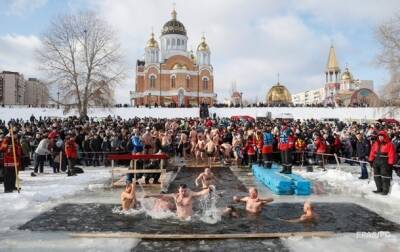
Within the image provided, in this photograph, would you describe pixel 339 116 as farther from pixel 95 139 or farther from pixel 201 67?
pixel 95 139

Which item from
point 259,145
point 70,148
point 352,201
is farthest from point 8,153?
point 259,145

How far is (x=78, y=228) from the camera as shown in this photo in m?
8.53

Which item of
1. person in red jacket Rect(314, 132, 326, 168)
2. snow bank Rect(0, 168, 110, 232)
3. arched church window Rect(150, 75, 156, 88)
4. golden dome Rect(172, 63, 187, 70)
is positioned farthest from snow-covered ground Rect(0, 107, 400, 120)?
snow bank Rect(0, 168, 110, 232)

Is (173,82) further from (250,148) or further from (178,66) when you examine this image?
(250,148)

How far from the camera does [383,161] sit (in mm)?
12078

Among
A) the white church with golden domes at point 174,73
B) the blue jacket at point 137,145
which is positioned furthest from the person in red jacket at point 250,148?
the white church with golden domes at point 174,73

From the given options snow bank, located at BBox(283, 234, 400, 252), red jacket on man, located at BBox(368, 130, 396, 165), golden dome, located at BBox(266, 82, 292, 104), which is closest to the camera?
snow bank, located at BBox(283, 234, 400, 252)

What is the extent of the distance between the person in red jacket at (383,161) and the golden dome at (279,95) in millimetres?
81057

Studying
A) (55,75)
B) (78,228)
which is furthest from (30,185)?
(55,75)

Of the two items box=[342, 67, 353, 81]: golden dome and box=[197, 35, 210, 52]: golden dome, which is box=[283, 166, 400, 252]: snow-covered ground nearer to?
box=[197, 35, 210, 52]: golden dome

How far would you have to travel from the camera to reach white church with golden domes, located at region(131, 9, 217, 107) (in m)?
81.0

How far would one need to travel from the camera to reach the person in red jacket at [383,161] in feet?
39.1

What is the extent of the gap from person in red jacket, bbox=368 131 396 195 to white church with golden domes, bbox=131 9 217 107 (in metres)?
67.2

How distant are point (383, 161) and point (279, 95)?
8283cm
